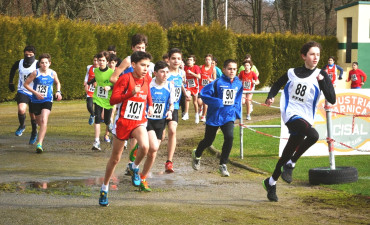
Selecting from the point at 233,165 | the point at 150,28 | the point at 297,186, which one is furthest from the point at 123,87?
the point at 150,28

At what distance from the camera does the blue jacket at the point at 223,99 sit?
9.62 meters

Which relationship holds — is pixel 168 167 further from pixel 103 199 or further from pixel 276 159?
pixel 276 159

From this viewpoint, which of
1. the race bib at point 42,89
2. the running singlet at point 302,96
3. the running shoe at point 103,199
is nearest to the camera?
the running shoe at point 103,199

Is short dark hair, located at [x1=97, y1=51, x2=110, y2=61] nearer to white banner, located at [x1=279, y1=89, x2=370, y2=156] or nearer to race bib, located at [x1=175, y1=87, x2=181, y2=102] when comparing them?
race bib, located at [x1=175, y1=87, x2=181, y2=102]

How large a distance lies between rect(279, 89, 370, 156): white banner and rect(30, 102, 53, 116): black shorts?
4.58m

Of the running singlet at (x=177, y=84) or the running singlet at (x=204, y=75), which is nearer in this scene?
the running singlet at (x=177, y=84)

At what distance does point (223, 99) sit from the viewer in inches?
380

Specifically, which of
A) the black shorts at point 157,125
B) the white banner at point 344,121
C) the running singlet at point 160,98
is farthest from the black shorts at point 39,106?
the white banner at point 344,121

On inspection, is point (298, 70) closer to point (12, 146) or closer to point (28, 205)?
point (28, 205)

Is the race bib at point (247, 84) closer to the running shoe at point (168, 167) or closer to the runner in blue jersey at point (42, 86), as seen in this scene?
the runner in blue jersey at point (42, 86)

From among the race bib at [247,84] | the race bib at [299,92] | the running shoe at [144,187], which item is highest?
the race bib at [299,92]

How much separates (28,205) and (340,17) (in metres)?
36.1

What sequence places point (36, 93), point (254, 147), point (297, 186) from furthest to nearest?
point (254, 147) → point (36, 93) → point (297, 186)

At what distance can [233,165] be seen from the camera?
11.2m
